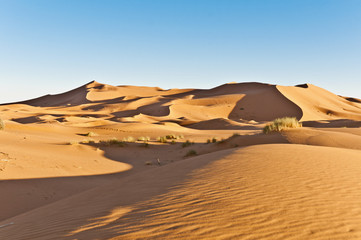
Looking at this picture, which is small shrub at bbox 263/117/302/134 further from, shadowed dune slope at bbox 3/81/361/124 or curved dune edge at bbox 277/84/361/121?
curved dune edge at bbox 277/84/361/121

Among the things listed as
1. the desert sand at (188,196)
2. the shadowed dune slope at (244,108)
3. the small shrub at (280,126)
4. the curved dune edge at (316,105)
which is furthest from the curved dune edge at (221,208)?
the curved dune edge at (316,105)

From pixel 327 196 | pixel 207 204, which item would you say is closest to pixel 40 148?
pixel 207 204

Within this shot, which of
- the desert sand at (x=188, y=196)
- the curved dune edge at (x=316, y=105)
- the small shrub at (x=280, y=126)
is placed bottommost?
the desert sand at (x=188, y=196)

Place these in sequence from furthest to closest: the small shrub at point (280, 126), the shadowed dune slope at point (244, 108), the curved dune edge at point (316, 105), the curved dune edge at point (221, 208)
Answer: the shadowed dune slope at point (244, 108) → the curved dune edge at point (316, 105) → the small shrub at point (280, 126) → the curved dune edge at point (221, 208)

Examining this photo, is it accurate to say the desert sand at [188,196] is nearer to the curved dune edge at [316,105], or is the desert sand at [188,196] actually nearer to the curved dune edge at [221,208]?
the curved dune edge at [221,208]

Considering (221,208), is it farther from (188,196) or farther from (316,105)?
(316,105)

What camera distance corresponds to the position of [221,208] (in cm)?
364

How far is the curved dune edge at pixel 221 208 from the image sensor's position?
9.93 feet

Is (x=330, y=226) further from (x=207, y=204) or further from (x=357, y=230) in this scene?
(x=207, y=204)

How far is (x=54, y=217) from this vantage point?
439 centimetres

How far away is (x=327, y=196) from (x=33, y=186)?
6988mm

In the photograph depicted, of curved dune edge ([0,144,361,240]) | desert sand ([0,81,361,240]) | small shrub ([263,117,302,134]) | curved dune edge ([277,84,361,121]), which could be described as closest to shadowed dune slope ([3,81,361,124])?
curved dune edge ([277,84,361,121])

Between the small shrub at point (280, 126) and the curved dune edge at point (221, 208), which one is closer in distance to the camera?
the curved dune edge at point (221, 208)

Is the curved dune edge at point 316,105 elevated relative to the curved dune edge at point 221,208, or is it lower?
elevated
